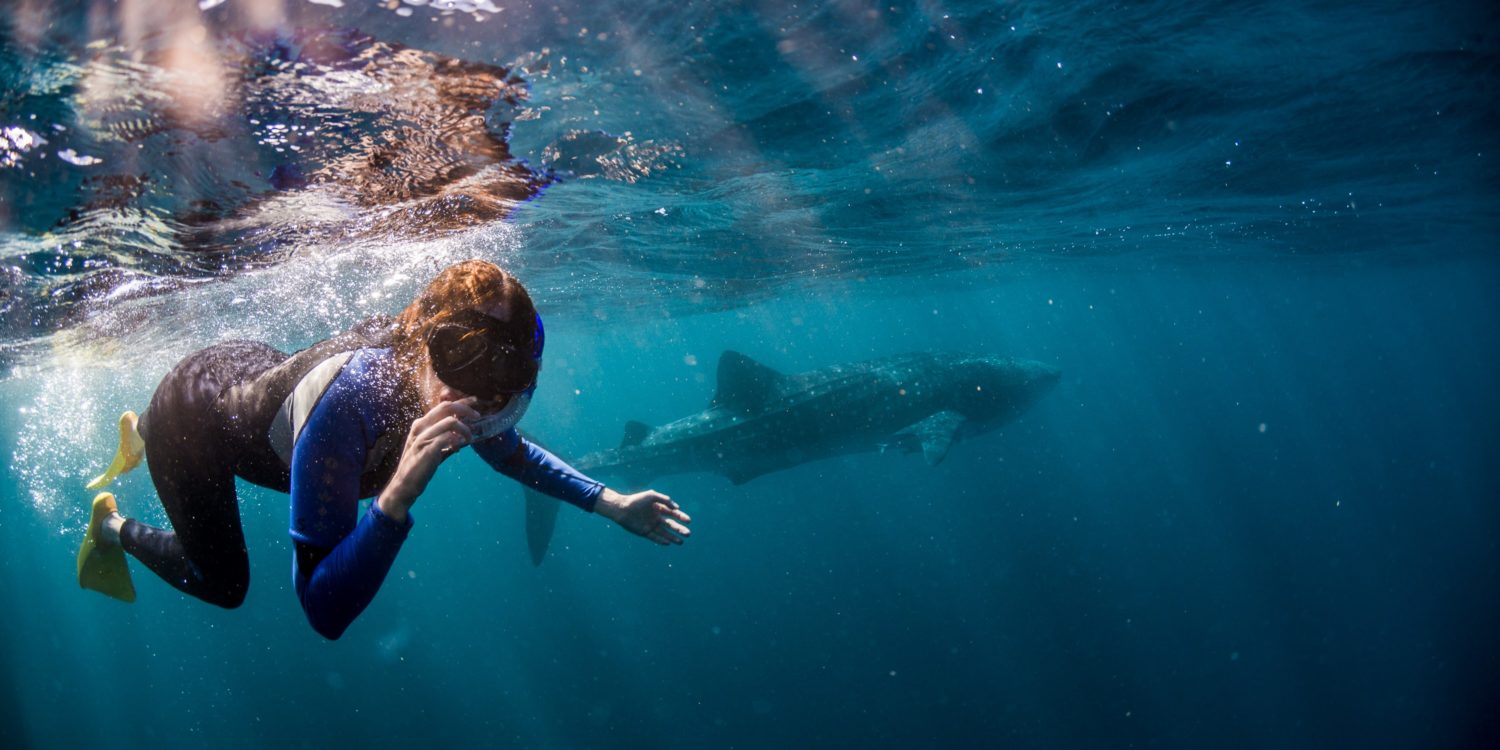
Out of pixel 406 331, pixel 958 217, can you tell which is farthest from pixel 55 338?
pixel 958 217

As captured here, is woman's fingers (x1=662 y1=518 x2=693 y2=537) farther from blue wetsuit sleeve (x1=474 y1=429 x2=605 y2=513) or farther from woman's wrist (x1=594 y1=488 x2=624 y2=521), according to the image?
blue wetsuit sleeve (x1=474 y1=429 x2=605 y2=513)

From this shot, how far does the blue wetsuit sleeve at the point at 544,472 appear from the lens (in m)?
4.13

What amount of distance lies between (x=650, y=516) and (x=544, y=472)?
824mm

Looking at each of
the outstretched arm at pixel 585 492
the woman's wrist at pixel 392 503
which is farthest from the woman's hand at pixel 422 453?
the outstretched arm at pixel 585 492

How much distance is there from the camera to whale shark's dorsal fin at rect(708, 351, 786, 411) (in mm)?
14547

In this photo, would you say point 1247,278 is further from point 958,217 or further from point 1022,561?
point 958,217

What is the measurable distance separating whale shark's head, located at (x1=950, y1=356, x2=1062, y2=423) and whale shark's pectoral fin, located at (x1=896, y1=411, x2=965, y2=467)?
6.19 feet

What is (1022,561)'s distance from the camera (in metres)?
25.2

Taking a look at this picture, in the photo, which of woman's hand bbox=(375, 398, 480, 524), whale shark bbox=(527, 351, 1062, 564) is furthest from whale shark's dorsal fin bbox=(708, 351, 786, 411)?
woman's hand bbox=(375, 398, 480, 524)

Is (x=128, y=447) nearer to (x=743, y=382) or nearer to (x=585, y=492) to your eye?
(x=585, y=492)

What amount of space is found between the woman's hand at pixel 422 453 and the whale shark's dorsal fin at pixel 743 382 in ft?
38.7

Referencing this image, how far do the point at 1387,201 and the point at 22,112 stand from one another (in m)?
27.7

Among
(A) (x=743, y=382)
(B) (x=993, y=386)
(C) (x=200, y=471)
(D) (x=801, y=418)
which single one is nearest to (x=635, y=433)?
(A) (x=743, y=382)

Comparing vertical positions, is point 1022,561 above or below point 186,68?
below
